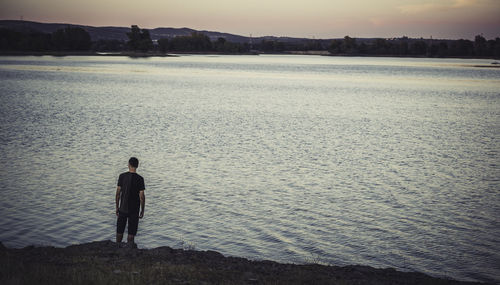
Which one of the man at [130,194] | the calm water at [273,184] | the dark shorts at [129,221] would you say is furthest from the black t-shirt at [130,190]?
the calm water at [273,184]

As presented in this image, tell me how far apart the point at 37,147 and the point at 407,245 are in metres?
23.1

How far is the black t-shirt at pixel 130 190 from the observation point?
39.2ft

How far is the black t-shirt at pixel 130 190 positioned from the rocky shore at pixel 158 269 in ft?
3.73

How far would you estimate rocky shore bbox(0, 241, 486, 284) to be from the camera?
989 centimetres

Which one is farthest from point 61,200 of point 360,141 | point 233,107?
point 233,107

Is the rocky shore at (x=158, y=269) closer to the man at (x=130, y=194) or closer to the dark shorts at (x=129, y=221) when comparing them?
the dark shorts at (x=129, y=221)

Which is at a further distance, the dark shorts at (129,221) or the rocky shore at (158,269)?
the dark shorts at (129,221)

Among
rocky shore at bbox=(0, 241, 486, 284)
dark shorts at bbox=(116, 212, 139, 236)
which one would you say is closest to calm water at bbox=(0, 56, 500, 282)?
rocky shore at bbox=(0, 241, 486, 284)

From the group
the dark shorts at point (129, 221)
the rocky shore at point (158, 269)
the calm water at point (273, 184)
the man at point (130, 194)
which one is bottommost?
the calm water at point (273, 184)

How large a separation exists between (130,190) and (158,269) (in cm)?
222

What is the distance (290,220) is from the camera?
1698 cm

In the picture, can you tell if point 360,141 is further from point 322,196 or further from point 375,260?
point 375,260

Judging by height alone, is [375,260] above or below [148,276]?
below

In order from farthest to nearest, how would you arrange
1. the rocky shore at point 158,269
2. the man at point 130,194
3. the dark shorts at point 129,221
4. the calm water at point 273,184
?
the calm water at point 273,184 < the dark shorts at point 129,221 < the man at point 130,194 < the rocky shore at point 158,269
